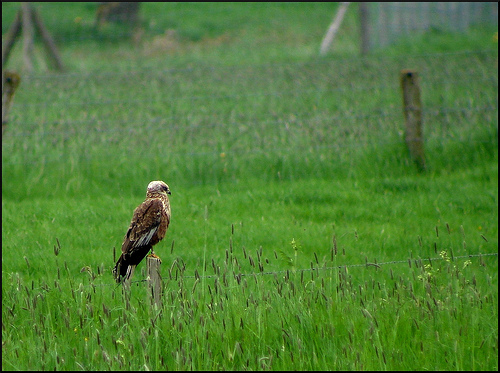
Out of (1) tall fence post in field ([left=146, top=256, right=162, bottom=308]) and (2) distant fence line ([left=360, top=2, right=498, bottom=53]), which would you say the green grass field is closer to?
(1) tall fence post in field ([left=146, top=256, right=162, bottom=308])

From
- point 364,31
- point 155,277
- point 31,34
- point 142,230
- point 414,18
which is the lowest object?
point 155,277

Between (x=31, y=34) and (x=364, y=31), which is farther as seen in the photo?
(x=364, y=31)

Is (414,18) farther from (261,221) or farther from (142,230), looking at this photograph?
(142,230)

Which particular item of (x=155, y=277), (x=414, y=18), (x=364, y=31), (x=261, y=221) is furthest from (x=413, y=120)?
(x=414, y=18)

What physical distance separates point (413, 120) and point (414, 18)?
47.9 feet

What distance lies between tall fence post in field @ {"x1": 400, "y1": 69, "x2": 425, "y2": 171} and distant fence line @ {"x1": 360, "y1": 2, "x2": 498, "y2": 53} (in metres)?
10.6

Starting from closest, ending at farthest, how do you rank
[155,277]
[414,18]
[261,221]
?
[155,277], [261,221], [414,18]

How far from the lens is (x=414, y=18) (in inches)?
870

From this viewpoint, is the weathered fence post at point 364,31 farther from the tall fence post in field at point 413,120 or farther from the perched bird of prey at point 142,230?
the perched bird of prey at point 142,230

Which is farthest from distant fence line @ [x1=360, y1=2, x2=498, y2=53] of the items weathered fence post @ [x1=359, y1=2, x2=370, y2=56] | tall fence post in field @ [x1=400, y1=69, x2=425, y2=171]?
tall fence post in field @ [x1=400, y1=69, x2=425, y2=171]

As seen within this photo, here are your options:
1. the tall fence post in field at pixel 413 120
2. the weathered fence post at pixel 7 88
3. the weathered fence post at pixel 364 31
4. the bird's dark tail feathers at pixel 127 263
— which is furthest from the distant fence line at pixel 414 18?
the bird's dark tail feathers at pixel 127 263

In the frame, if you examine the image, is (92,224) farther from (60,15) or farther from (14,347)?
(60,15)

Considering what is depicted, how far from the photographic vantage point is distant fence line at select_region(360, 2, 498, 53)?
20.2 m

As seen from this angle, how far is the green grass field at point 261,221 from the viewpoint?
13.6ft
